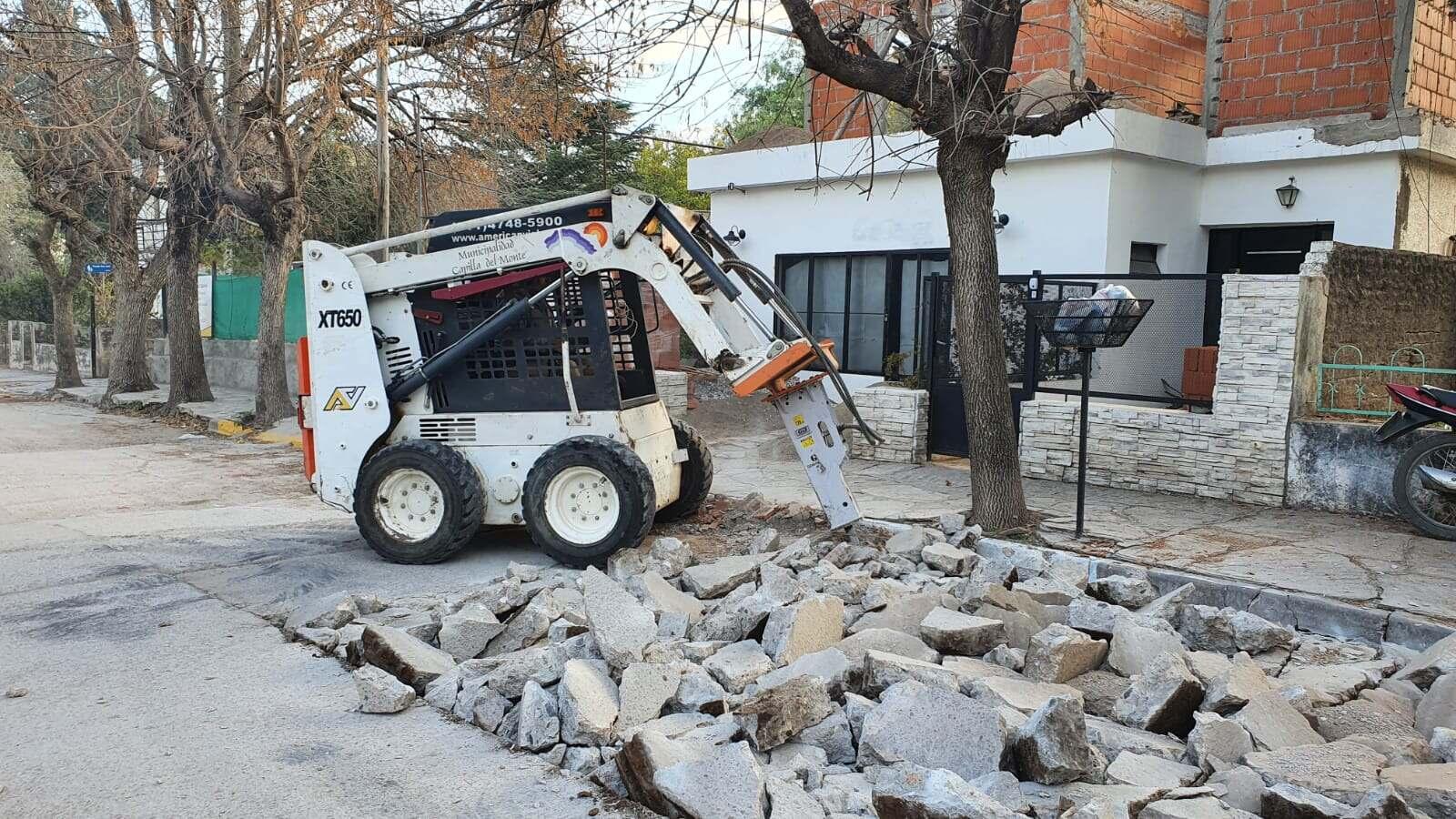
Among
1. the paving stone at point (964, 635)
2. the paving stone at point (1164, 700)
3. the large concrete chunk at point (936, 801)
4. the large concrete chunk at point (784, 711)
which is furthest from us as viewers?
the paving stone at point (964, 635)

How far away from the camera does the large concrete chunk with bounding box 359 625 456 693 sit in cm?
557

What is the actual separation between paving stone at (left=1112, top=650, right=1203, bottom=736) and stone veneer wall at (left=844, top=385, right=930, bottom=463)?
6.93m

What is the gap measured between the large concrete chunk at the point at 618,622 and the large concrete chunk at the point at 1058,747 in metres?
1.94

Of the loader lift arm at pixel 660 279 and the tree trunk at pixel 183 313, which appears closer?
the loader lift arm at pixel 660 279

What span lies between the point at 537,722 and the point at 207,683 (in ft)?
6.53

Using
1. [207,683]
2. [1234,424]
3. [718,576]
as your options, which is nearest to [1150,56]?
[1234,424]

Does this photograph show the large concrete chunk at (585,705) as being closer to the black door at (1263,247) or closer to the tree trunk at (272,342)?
the black door at (1263,247)

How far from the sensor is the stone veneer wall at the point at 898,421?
1194 cm

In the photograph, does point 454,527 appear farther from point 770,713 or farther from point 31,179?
point 31,179

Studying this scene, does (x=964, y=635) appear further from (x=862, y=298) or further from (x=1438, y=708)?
(x=862, y=298)

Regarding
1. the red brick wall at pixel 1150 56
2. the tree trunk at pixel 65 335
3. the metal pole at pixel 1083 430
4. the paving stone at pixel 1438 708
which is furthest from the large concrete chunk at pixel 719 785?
the tree trunk at pixel 65 335

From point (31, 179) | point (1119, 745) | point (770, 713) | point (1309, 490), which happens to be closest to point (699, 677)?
point (770, 713)

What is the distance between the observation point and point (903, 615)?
595 centimetres

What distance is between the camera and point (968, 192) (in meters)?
8.40
